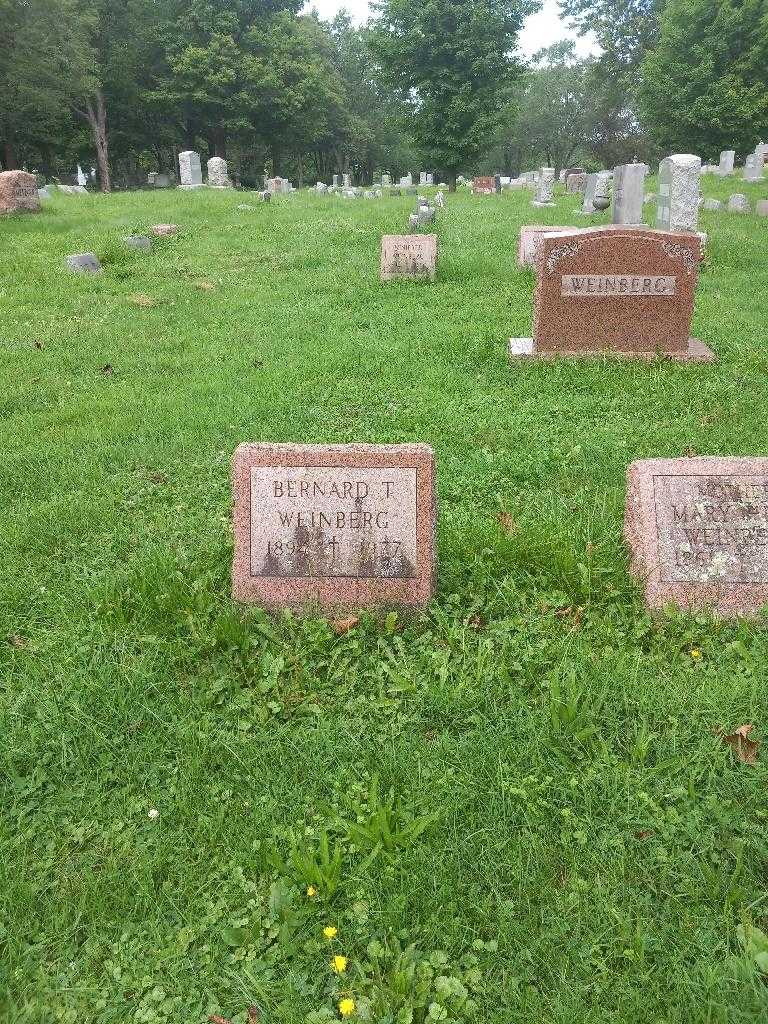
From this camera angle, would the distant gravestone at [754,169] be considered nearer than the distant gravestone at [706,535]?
No

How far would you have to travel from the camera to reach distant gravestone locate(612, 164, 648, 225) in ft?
36.9

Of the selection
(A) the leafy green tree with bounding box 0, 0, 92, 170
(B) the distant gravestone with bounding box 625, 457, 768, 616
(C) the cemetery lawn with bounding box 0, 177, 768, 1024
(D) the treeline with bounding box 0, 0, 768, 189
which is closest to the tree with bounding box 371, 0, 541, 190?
(D) the treeline with bounding box 0, 0, 768, 189

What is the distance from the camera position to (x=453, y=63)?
107 ft

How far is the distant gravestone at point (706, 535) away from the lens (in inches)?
130

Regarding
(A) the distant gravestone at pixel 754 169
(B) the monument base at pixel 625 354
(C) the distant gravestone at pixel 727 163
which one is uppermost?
(C) the distant gravestone at pixel 727 163

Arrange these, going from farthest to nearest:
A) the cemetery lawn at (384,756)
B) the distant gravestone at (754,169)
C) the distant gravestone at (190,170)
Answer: the distant gravestone at (190,170) → the distant gravestone at (754,169) → the cemetery lawn at (384,756)

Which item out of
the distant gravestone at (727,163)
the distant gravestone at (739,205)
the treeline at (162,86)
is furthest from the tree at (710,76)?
the distant gravestone at (739,205)

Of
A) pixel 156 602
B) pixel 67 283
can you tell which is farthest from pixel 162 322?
pixel 156 602

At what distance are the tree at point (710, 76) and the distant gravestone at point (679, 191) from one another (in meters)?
24.2

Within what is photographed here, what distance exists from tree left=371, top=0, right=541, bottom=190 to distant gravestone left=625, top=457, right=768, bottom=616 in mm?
33317

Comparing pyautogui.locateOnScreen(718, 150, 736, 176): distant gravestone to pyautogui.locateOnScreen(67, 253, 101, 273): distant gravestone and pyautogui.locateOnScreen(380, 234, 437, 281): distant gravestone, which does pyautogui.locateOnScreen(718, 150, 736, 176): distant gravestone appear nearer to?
pyautogui.locateOnScreen(380, 234, 437, 281): distant gravestone

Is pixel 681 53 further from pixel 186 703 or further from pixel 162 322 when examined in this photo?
pixel 186 703

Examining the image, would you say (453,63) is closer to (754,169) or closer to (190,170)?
(190,170)

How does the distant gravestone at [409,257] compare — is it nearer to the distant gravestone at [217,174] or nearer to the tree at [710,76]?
the distant gravestone at [217,174]
